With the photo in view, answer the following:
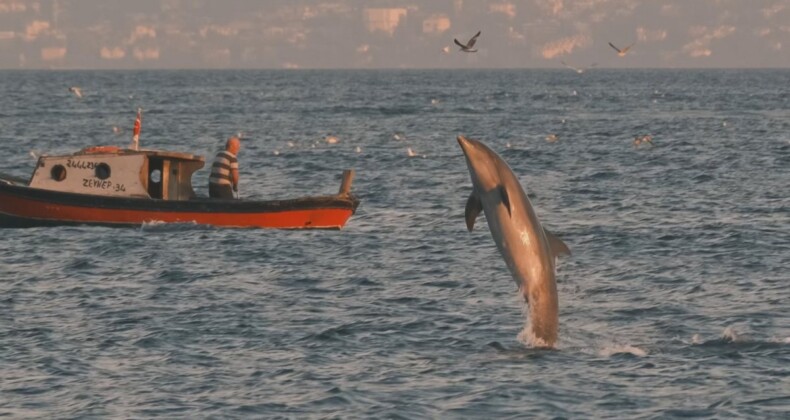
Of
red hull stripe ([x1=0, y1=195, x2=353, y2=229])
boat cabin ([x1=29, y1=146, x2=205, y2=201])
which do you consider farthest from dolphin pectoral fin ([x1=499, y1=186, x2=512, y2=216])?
boat cabin ([x1=29, y1=146, x2=205, y2=201])

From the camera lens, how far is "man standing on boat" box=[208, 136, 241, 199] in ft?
102

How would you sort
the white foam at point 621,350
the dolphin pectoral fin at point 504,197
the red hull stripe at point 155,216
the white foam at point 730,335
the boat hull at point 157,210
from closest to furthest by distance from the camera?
the dolphin pectoral fin at point 504,197 < the white foam at point 621,350 < the white foam at point 730,335 < the boat hull at point 157,210 < the red hull stripe at point 155,216

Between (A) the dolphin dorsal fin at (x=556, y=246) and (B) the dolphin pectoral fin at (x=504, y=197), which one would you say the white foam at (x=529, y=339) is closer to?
(A) the dolphin dorsal fin at (x=556, y=246)

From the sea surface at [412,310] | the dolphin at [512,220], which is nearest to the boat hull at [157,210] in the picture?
the sea surface at [412,310]

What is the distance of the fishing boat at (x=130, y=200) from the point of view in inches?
1284

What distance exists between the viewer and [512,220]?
16.0 meters

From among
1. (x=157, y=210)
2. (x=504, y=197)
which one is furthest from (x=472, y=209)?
(x=157, y=210)

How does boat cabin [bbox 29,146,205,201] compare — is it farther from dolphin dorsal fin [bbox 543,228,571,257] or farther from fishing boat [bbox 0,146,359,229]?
dolphin dorsal fin [bbox 543,228,571,257]

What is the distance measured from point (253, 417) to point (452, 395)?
2.45 m

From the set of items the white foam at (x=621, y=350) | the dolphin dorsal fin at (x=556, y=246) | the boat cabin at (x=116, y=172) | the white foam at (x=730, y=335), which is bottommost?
the white foam at (x=621, y=350)

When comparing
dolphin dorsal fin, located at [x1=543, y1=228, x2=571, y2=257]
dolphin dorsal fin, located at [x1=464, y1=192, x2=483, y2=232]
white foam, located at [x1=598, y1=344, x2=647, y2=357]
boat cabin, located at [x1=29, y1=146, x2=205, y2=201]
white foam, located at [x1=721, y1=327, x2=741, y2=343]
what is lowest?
white foam, located at [x1=598, y1=344, x2=647, y2=357]

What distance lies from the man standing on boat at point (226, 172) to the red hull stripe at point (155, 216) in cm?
51

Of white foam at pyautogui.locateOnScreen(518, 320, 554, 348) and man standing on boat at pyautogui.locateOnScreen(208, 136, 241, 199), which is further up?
man standing on boat at pyautogui.locateOnScreen(208, 136, 241, 199)

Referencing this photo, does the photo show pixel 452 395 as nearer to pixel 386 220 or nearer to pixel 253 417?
pixel 253 417
